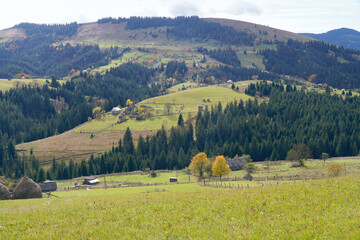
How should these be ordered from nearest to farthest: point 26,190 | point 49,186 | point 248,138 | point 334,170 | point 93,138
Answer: point 26,190
point 334,170
point 49,186
point 248,138
point 93,138

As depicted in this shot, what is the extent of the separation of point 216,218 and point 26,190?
47116 millimetres

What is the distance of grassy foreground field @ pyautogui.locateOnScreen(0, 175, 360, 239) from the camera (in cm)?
1901

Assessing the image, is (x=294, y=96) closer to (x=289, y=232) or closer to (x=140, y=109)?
(x=140, y=109)

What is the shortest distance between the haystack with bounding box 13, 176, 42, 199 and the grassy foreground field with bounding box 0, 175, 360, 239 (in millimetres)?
29729

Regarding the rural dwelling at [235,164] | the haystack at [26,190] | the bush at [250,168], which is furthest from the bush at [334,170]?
the haystack at [26,190]

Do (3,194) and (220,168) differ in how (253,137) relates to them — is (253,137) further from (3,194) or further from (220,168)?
(3,194)

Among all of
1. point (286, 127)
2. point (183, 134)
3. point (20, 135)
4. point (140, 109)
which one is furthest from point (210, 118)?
point (20, 135)

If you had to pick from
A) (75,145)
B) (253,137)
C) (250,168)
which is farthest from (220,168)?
(75,145)

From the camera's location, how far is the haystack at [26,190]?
5462 cm

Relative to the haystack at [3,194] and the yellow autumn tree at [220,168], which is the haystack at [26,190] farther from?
the yellow autumn tree at [220,168]

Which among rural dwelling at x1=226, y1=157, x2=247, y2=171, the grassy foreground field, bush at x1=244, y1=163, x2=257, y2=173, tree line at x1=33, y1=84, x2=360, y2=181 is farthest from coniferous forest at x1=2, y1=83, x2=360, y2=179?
the grassy foreground field

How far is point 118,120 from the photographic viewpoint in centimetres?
19125

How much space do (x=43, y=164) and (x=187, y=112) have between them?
96.6 metres

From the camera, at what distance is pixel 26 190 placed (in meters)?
55.2
